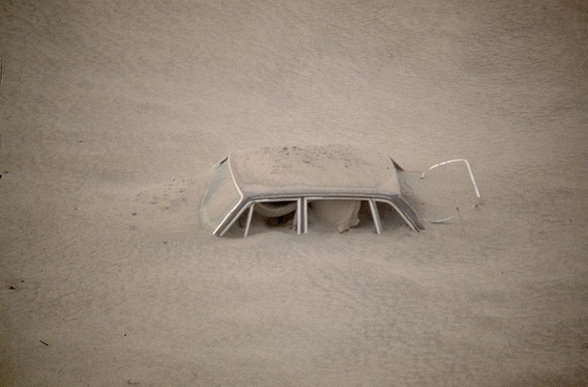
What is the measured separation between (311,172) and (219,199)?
5.08ft

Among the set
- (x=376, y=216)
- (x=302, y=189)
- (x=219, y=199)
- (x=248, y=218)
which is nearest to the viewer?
(x=302, y=189)

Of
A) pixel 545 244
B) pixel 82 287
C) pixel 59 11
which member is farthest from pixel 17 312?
pixel 59 11

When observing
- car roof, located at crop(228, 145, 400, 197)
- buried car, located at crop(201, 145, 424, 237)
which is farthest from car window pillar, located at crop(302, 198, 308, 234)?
car roof, located at crop(228, 145, 400, 197)

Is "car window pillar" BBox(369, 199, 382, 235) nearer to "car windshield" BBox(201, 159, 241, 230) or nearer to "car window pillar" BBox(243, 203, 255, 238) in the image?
"car window pillar" BBox(243, 203, 255, 238)

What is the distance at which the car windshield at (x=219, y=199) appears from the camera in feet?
25.9

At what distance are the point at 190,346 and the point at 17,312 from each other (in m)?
2.43

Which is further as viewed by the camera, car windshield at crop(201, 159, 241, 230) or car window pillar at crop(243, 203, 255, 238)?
car windshield at crop(201, 159, 241, 230)

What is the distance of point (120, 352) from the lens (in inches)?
244

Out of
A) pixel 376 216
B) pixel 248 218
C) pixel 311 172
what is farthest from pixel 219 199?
pixel 376 216

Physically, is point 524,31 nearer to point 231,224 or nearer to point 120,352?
point 231,224

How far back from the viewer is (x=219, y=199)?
8.23 metres

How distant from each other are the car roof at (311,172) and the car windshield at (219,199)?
19 cm

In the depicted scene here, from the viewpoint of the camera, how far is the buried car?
7648mm

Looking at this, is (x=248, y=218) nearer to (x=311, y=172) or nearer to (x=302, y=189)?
(x=302, y=189)
